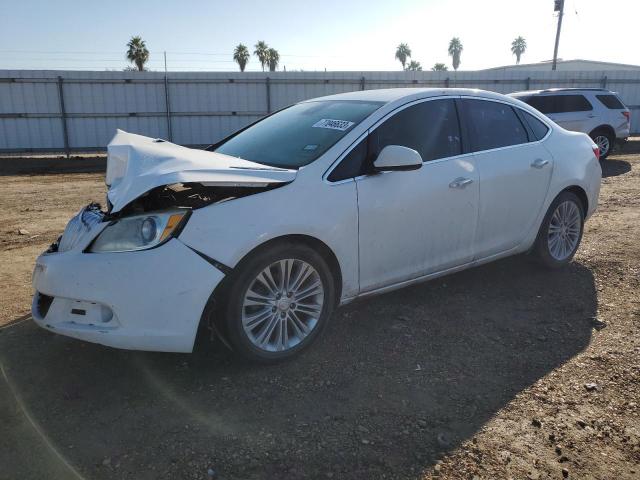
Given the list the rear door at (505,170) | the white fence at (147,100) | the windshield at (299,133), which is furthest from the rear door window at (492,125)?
the white fence at (147,100)

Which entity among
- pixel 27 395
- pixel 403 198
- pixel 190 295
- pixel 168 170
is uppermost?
pixel 168 170

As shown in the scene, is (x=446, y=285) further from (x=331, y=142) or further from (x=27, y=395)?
(x=27, y=395)

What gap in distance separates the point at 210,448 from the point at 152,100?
15.9 m

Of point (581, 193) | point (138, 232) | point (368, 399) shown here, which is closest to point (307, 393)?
point (368, 399)

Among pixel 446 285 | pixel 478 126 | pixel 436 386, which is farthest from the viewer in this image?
pixel 446 285

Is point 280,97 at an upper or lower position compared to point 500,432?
upper

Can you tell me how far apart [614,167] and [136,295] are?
13275 mm

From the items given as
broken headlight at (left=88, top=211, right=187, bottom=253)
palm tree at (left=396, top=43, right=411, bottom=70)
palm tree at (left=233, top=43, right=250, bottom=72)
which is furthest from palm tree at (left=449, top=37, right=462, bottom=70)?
broken headlight at (left=88, top=211, right=187, bottom=253)

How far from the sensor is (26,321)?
400 centimetres

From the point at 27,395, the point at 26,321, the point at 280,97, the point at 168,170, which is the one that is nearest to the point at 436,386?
the point at 168,170

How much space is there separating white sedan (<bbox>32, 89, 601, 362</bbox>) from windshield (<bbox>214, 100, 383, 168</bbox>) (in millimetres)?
17

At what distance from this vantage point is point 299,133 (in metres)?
3.95

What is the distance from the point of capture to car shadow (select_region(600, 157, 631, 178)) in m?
12.1

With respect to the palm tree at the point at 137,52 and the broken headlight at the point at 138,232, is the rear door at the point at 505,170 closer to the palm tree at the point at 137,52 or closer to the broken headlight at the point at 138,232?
the broken headlight at the point at 138,232
